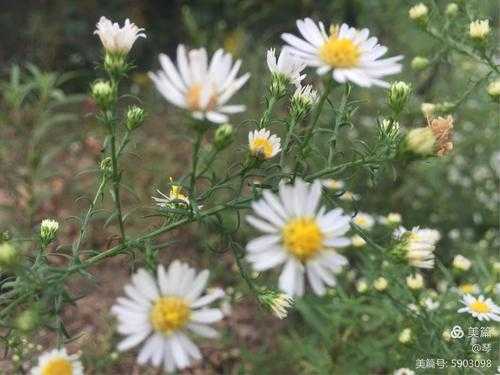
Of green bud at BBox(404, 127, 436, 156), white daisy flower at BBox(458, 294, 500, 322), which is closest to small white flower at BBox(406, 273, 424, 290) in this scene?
white daisy flower at BBox(458, 294, 500, 322)

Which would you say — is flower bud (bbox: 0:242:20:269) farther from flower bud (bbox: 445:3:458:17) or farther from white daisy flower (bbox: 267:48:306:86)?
flower bud (bbox: 445:3:458:17)

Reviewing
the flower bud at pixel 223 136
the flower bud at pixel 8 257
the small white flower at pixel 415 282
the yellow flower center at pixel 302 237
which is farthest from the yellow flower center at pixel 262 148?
the small white flower at pixel 415 282

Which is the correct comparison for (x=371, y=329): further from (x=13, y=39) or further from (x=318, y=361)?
(x=13, y=39)

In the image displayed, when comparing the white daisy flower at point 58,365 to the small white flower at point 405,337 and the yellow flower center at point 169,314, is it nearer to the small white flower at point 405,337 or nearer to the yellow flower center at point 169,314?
the yellow flower center at point 169,314

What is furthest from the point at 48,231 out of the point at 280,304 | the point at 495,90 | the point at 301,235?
the point at 495,90

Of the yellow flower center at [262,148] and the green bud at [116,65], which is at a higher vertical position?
the green bud at [116,65]

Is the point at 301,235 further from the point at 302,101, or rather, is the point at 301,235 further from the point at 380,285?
the point at 380,285
